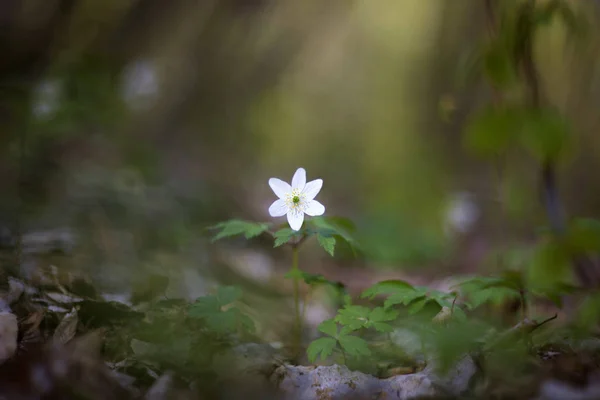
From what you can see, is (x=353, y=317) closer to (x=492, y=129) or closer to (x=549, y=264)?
(x=549, y=264)

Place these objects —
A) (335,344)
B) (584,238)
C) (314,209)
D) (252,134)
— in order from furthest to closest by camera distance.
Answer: (252,134), (314,209), (335,344), (584,238)

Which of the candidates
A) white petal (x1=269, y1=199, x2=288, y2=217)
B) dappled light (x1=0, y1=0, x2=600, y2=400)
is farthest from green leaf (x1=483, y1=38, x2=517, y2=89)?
white petal (x1=269, y1=199, x2=288, y2=217)

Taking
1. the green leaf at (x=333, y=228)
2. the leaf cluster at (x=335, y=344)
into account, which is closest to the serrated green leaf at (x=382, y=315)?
the leaf cluster at (x=335, y=344)

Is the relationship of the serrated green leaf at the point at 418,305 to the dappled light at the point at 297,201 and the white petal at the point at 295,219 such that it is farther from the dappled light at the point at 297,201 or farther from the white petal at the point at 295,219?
the white petal at the point at 295,219

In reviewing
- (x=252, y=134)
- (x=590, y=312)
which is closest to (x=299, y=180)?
(x=590, y=312)

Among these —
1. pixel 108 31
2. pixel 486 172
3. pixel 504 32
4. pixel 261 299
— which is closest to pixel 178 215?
pixel 261 299

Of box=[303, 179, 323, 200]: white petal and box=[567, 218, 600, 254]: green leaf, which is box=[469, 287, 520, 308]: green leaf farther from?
box=[303, 179, 323, 200]: white petal
